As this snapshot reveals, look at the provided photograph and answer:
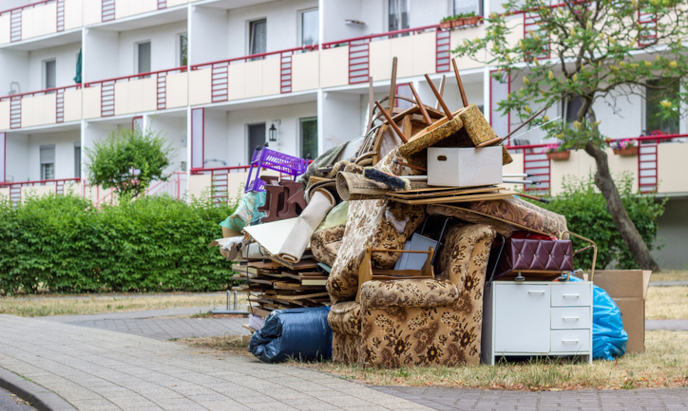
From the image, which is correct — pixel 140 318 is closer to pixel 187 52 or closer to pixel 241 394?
pixel 241 394

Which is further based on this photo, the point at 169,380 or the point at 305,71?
the point at 305,71

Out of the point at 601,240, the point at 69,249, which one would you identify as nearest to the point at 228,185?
the point at 69,249

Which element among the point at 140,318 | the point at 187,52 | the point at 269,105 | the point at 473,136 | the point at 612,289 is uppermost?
the point at 187,52

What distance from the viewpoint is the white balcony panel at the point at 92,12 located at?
33.7 meters

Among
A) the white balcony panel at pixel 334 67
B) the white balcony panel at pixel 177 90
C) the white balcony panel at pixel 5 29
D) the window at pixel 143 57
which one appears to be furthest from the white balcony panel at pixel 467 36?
the white balcony panel at pixel 5 29

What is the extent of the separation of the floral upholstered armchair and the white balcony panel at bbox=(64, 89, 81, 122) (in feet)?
94.6

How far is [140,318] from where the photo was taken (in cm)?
1407

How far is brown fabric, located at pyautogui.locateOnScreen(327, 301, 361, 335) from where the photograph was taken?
7.54 m

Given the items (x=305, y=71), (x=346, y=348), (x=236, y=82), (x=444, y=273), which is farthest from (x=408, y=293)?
(x=236, y=82)

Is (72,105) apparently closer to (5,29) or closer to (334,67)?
(5,29)

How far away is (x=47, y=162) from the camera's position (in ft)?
124

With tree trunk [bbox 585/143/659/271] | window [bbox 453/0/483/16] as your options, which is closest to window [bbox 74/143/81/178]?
window [bbox 453/0/483/16]

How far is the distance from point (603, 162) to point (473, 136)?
503 inches

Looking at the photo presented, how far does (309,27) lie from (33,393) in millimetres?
24269
